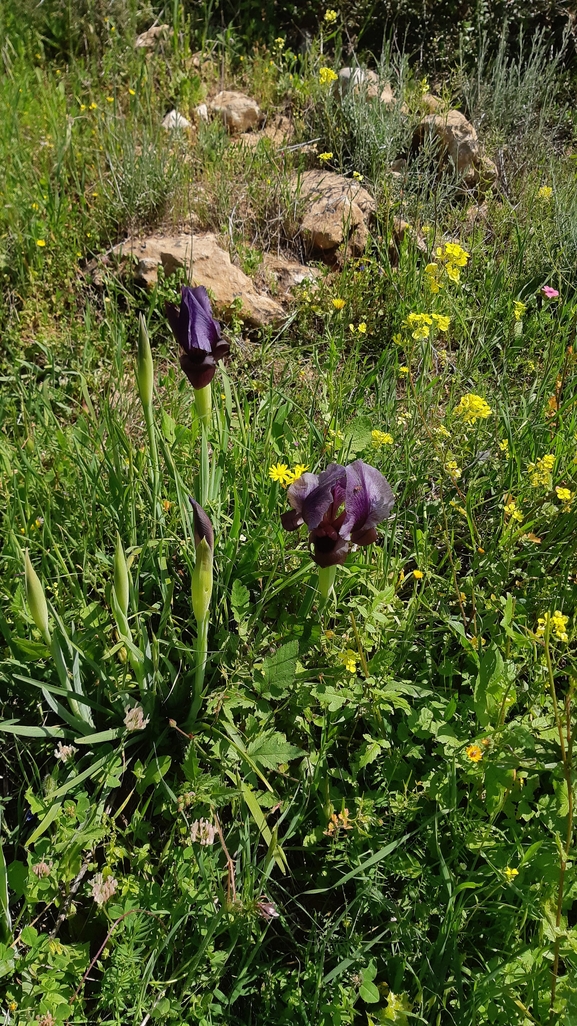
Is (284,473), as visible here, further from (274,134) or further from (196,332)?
(274,134)

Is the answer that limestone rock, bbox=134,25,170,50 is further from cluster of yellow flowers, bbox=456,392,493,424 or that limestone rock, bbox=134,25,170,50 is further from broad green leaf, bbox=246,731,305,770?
broad green leaf, bbox=246,731,305,770

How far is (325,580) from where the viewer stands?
1.67 m

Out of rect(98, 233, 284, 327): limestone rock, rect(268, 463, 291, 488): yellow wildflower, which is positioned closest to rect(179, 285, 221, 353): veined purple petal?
rect(268, 463, 291, 488): yellow wildflower

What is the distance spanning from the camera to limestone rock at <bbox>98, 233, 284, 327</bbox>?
3145mm

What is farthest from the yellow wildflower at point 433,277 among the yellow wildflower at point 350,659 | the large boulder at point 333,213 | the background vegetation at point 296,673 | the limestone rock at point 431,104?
the limestone rock at point 431,104

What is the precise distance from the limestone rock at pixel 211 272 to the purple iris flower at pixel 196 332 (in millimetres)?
1421

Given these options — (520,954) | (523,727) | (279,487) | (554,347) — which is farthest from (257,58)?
(520,954)

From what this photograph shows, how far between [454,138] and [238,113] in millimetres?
1392

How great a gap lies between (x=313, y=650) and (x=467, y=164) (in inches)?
126

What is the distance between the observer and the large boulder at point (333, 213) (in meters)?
3.48

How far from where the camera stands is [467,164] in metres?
3.86

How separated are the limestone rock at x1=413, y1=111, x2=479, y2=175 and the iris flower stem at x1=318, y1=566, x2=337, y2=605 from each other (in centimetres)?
297

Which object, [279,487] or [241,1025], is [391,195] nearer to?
[279,487]

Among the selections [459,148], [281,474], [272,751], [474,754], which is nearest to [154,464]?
[281,474]
